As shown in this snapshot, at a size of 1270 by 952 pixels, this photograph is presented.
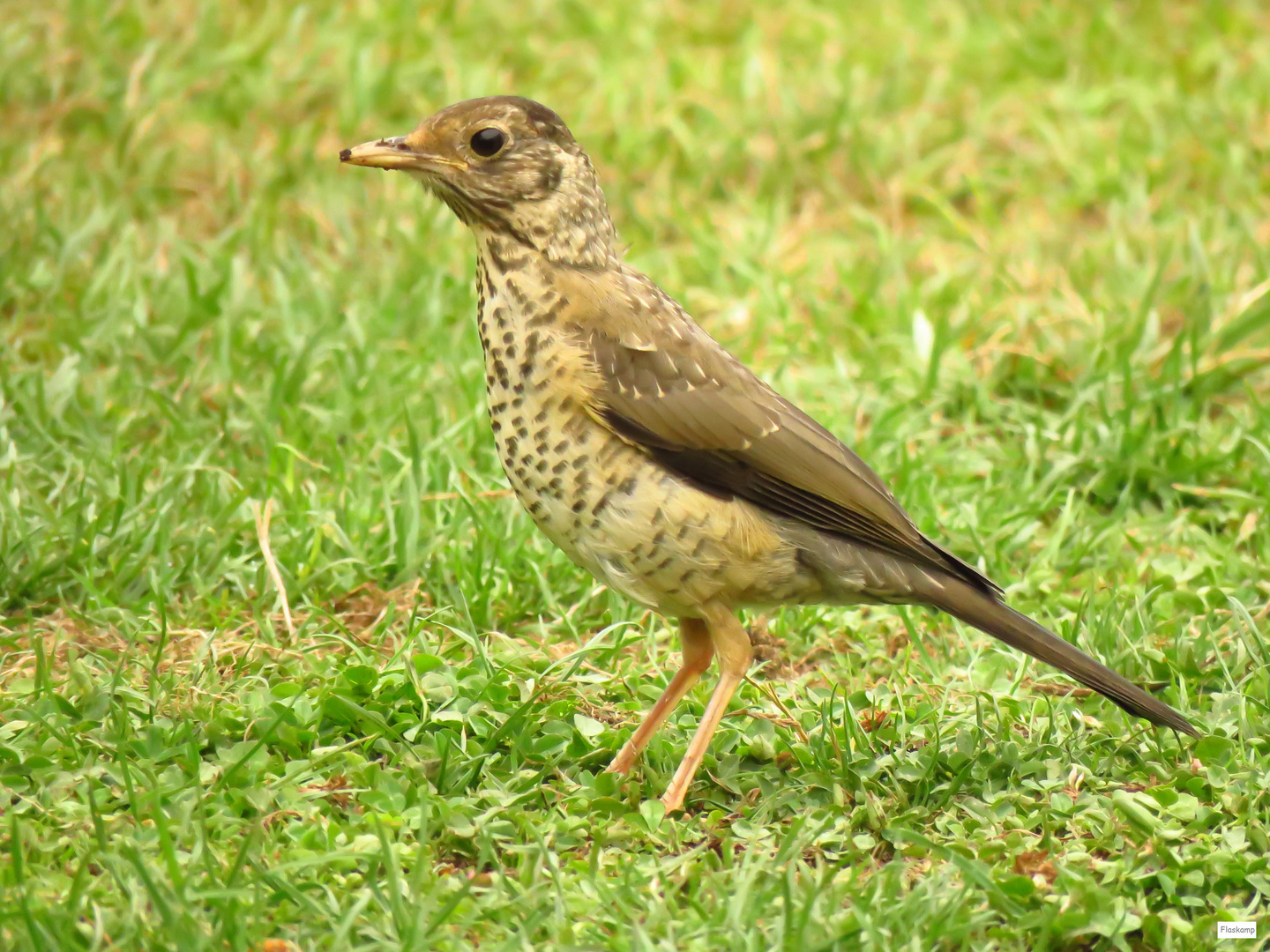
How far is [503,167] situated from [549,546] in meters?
1.49

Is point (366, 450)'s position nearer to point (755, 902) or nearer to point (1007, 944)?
point (755, 902)

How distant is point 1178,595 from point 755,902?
7.46 feet

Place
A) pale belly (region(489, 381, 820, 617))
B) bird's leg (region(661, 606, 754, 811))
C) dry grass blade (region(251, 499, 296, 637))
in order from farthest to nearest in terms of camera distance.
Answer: dry grass blade (region(251, 499, 296, 637)), bird's leg (region(661, 606, 754, 811)), pale belly (region(489, 381, 820, 617))

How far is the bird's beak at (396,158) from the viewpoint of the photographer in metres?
4.16

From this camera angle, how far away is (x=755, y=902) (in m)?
3.51

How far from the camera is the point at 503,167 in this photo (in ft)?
13.9

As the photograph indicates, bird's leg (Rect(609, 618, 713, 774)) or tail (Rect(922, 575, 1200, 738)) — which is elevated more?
tail (Rect(922, 575, 1200, 738))

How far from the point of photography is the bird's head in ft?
13.8

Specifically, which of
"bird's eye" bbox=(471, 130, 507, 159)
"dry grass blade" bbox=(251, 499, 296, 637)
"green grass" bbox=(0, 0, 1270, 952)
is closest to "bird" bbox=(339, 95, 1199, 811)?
"bird's eye" bbox=(471, 130, 507, 159)

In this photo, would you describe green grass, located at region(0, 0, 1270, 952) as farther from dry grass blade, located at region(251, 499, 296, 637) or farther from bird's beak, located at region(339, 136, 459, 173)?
bird's beak, located at region(339, 136, 459, 173)

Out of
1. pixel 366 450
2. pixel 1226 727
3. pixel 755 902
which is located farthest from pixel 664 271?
pixel 755 902

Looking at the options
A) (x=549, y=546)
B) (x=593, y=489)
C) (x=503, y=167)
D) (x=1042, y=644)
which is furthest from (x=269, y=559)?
(x=1042, y=644)

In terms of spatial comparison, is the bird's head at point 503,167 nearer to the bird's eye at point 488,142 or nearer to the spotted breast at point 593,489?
the bird's eye at point 488,142

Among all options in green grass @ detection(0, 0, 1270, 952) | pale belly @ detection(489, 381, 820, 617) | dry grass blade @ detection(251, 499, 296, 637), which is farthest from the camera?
dry grass blade @ detection(251, 499, 296, 637)
